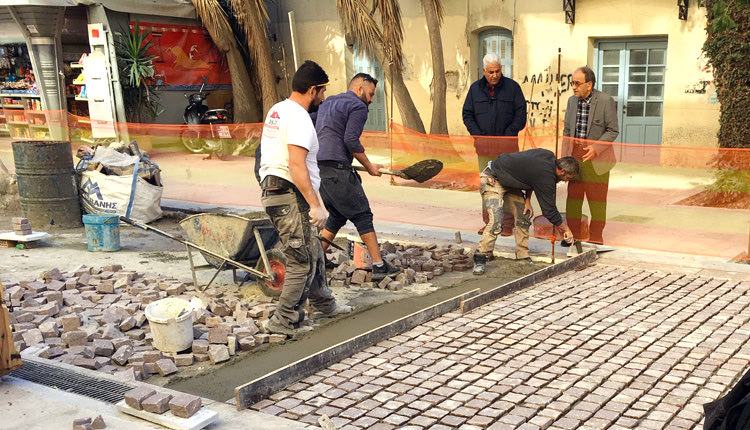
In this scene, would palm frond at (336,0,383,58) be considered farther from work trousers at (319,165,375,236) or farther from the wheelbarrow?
the wheelbarrow

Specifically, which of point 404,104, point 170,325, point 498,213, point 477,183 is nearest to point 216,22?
point 404,104

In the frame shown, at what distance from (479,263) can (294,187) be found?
264 cm

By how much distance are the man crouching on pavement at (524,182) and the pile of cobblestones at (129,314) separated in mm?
417

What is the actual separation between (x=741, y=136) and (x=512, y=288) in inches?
244

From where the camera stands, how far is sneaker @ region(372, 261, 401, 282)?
24.5 ft

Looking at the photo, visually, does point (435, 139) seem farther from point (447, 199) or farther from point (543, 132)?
point (543, 132)

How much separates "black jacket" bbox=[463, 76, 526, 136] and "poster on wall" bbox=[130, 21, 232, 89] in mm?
11038

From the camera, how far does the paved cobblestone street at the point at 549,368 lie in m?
4.44

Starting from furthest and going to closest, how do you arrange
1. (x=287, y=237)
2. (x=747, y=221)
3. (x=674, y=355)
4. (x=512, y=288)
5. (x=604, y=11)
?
(x=604, y=11)
(x=747, y=221)
(x=512, y=288)
(x=287, y=237)
(x=674, y=355)

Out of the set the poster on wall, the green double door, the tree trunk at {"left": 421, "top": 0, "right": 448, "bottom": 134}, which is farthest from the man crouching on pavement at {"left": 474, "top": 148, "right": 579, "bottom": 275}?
the poster on wall

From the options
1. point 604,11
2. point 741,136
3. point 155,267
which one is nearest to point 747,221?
point 741,136

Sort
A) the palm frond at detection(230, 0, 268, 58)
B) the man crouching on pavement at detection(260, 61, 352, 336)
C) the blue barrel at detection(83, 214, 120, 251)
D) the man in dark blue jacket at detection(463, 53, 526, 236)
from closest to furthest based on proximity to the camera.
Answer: the man crouching on pavement at detection(260, 61, 352, 336) < the blue barrel at detection(83, 214, 120, 251) < the man in dark blue jacket at detection(463, 53, 526, 236) < the palm frond at detection(230, 0, 268, 58)

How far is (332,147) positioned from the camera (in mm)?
7250

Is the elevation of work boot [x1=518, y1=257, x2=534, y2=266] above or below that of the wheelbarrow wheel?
below
